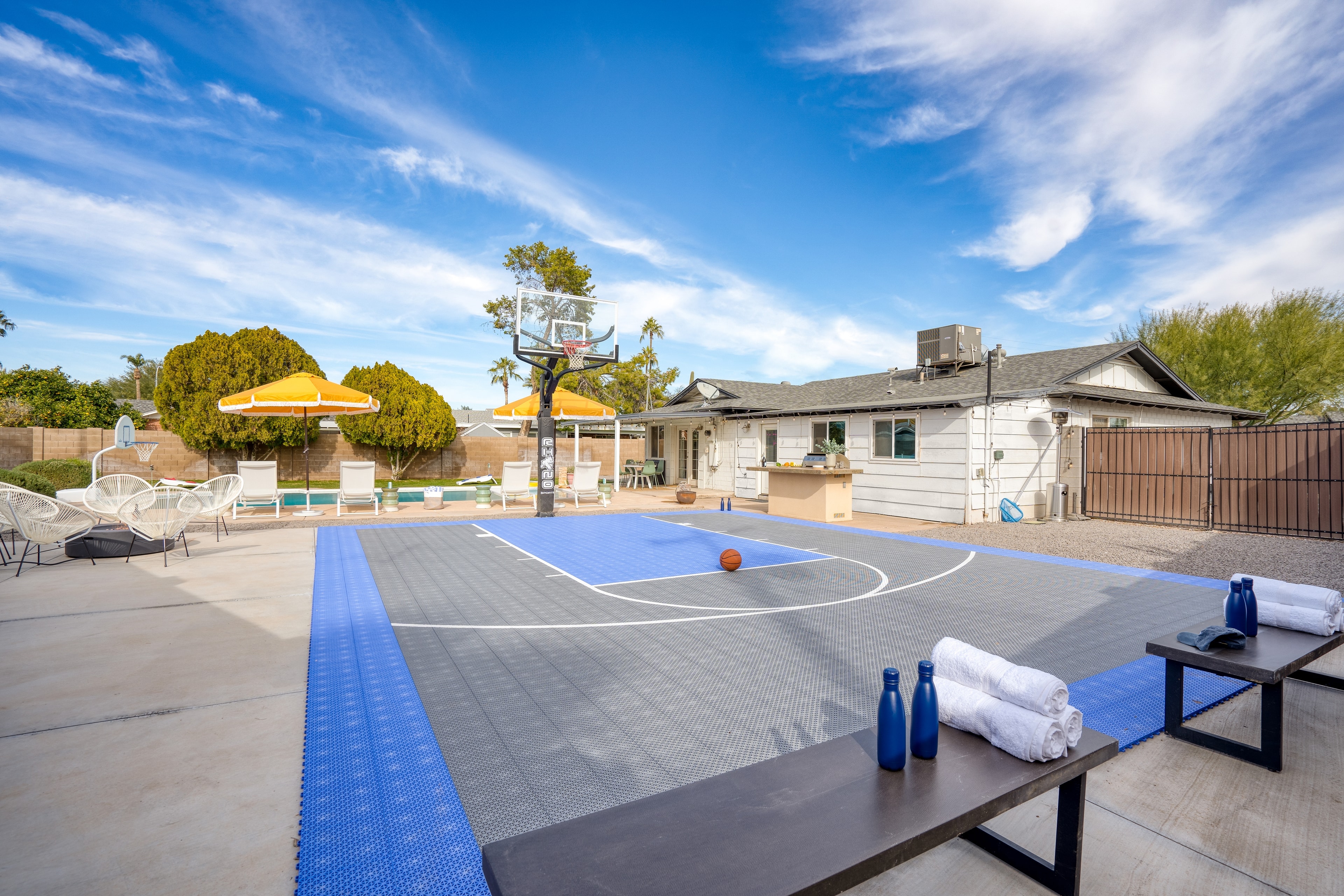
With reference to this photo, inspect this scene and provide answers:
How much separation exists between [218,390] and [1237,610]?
A: 24163mm

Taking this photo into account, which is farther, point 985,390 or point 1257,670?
point 985,390

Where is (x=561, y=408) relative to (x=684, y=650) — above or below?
above

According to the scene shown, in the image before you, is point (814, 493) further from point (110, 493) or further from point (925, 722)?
point (110, 493)

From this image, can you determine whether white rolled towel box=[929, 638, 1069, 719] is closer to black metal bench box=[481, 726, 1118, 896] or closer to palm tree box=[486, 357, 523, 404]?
black metal bench box=[481, 726, 1118, 896]

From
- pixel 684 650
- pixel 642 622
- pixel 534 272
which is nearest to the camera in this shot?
pixel 684 650

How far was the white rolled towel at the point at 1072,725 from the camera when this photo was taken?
6.18 feet

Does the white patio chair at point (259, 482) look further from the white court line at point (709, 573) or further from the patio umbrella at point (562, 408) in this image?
the white court line at point (709, 573)

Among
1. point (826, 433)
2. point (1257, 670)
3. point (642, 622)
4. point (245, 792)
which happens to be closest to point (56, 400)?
point (826, 433)

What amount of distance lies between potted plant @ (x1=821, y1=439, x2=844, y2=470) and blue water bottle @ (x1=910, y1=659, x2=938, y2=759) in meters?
10.8

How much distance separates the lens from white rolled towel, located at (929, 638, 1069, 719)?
188cm

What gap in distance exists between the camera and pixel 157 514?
7148 mm

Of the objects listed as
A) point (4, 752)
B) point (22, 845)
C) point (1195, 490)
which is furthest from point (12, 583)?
point (1195, 490)

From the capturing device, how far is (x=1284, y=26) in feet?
32.8

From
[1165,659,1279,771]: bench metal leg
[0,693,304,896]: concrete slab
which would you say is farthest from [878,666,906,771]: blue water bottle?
[1165,659,1279,771]: bench metal leg
